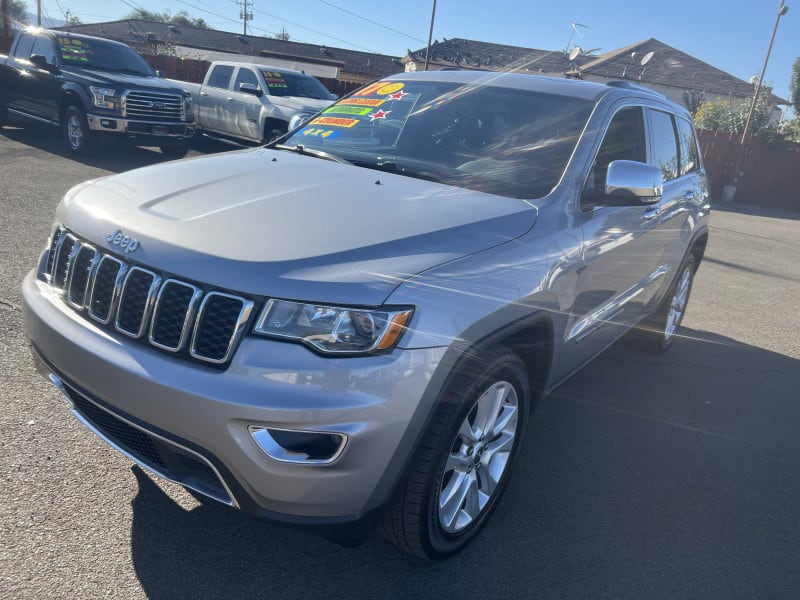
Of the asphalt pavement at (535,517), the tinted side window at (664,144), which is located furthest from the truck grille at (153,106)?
the tinted side window at (664,144)

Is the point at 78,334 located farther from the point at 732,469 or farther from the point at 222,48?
the point at 222,48

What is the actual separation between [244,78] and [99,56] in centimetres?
283

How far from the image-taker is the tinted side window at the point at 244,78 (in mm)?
13188

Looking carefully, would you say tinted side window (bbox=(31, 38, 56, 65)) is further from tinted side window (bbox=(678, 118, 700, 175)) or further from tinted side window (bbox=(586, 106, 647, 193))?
tinted side window (bbox=(586, 106, 647, 193))

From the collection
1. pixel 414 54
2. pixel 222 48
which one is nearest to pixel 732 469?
pixel 414 54

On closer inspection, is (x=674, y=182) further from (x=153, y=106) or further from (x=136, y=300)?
(x=153, y=106)

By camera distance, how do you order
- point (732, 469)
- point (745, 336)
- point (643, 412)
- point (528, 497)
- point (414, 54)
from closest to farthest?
point (528, 497), point (732, 469), point (643, 412), point (745, 336), point (414, 54)

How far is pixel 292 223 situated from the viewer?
2.38 m

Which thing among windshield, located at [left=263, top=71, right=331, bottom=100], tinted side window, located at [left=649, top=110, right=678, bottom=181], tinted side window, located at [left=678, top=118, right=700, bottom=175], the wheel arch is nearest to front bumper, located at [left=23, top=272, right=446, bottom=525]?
the wheel arch

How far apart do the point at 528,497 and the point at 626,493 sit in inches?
21.0

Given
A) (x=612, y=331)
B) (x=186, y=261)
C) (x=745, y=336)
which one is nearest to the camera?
(x=186, y=261)

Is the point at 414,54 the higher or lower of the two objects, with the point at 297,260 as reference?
higher

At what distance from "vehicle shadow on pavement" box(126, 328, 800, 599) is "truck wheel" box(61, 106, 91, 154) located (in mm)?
9603

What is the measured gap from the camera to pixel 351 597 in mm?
2354
